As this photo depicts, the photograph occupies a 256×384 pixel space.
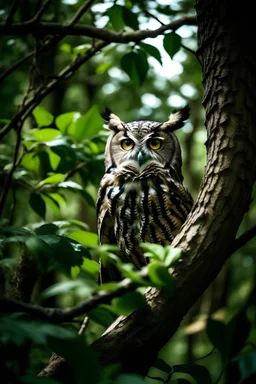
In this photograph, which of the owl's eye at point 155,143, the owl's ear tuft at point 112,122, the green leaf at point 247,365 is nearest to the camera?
the green leaf at point 247,365

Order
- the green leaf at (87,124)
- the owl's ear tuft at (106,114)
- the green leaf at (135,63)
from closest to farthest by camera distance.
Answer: the green leaf at (135,63) < the green leaf at (87,124) < the owl's ear tuft at (106,114)

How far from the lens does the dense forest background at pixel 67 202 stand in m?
0.93

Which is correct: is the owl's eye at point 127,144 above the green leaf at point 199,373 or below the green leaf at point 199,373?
above

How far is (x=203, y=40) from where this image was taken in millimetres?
1615

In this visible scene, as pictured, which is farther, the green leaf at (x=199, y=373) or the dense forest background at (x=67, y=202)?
the green leaf at (x=199, y=373)

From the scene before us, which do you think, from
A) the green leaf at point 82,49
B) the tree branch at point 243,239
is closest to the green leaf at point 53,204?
the green leaf at point 82,49

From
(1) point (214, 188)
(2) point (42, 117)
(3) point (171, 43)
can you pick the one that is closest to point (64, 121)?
(2) point (42, 117)

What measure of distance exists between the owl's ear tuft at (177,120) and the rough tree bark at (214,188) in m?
1.13

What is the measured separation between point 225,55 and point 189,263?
68 cm

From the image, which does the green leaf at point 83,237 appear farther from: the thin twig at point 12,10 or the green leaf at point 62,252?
the thin twig at point 12,10

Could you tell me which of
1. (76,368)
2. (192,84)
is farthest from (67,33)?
(192,84)

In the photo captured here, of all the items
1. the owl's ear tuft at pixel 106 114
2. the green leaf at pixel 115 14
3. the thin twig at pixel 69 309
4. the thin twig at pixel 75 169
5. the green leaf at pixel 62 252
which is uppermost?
the green leaf at pixel 115 14

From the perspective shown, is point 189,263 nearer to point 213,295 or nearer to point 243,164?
point 243,164

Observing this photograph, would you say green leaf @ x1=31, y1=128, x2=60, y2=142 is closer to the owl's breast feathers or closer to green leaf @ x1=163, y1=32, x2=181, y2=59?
the owl's breast feathers
